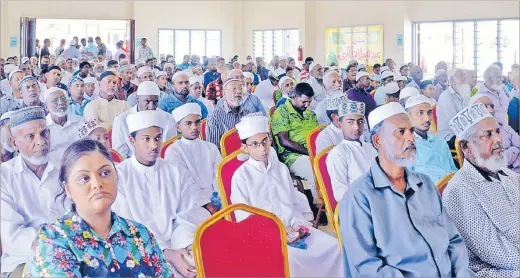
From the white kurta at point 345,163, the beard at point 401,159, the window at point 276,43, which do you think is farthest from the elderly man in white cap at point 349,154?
the window at point 276,43

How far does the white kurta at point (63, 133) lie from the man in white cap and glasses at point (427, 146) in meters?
1.78

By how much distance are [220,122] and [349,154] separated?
1.28 m

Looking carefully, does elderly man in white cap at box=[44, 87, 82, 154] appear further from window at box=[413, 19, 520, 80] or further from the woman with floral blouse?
window at box=[413, 19, 520, 80]

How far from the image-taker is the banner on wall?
11.9 meters

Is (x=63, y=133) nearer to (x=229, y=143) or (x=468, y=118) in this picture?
(x=229, y=143)

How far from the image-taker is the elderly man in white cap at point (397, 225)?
7.46ft

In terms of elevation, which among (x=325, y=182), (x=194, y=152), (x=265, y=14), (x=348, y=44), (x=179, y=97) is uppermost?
(x=265, y=14)

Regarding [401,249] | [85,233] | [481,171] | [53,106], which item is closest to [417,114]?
[481,171]

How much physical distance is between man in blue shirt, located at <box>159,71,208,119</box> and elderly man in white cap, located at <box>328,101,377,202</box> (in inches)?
73.4

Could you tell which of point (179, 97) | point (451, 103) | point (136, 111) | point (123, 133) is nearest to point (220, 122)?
point (136, 111)

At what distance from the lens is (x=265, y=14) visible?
13711mm

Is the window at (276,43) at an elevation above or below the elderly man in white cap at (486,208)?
above

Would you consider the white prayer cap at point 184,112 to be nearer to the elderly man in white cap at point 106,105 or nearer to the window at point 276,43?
the elderly man in white cap at point 106,105

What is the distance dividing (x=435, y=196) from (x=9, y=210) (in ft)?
5.36
